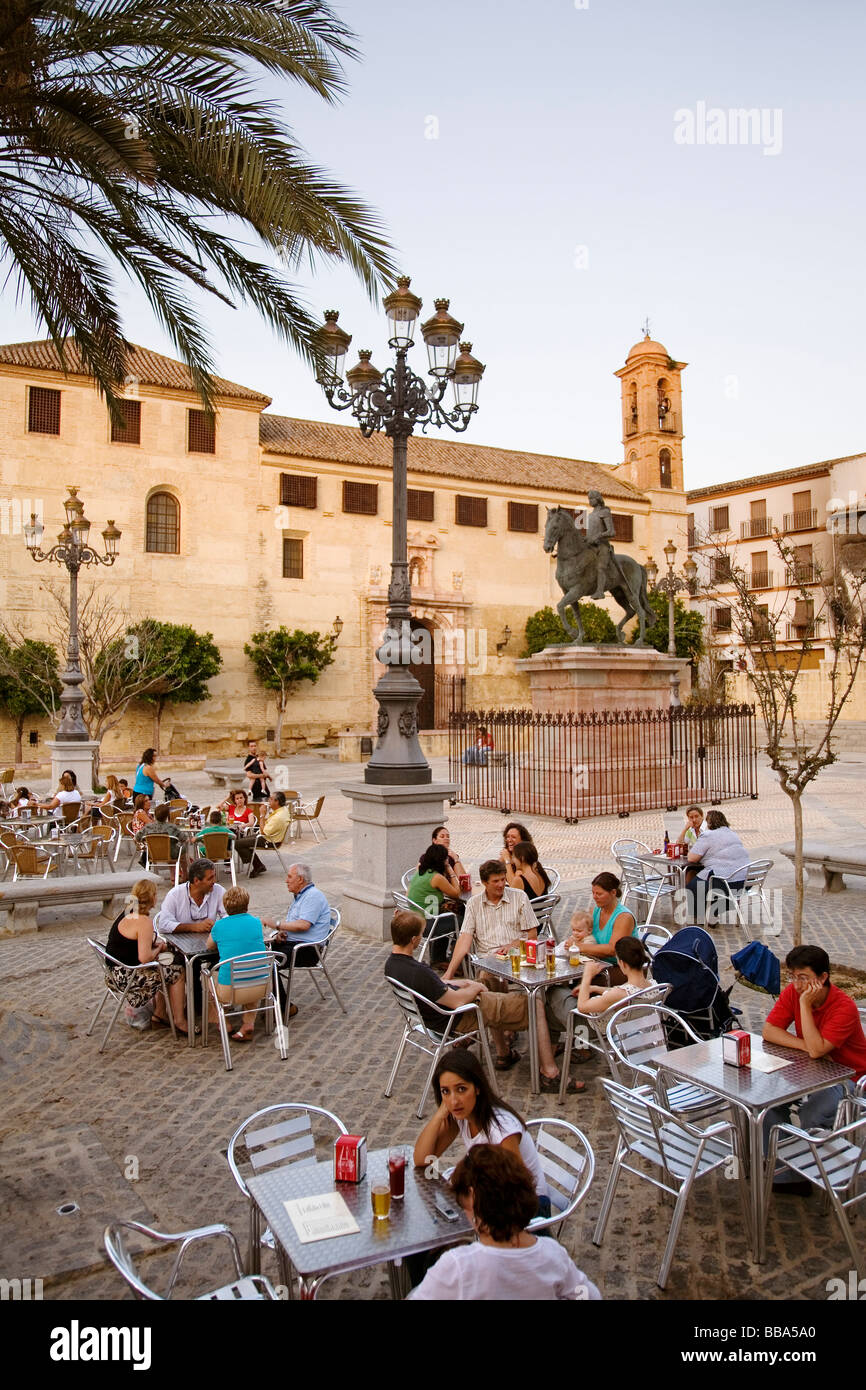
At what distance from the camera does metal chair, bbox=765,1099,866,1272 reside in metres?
3.29

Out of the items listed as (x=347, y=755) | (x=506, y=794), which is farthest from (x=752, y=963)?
(x=347, y=755)

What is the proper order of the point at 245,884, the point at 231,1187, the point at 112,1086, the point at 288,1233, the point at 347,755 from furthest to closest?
the point at 347,755 < the point at 245,884 < the point at 112,1086 < the point at 231,1187 < the point at 288,1233

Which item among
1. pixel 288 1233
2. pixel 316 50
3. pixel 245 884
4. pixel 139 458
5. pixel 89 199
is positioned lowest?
pixel 245 884

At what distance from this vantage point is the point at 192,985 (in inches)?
233

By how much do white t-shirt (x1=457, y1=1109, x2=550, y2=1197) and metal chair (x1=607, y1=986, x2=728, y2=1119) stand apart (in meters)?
0.82

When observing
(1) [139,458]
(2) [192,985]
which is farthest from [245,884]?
(1) [139,458]

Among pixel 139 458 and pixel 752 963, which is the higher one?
pixel 139 458

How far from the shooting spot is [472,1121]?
3.13 m

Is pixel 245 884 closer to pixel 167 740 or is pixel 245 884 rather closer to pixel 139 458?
pixel 167 740

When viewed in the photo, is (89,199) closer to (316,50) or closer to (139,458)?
(316,50)

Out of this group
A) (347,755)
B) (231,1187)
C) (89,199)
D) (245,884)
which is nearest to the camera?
(231,1187)

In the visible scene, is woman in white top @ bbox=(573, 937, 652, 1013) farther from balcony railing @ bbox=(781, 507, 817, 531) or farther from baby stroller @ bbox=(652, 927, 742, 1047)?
balcony railing @ bbox=(781, 507, 817, 531)

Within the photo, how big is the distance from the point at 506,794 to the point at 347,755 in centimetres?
1220
